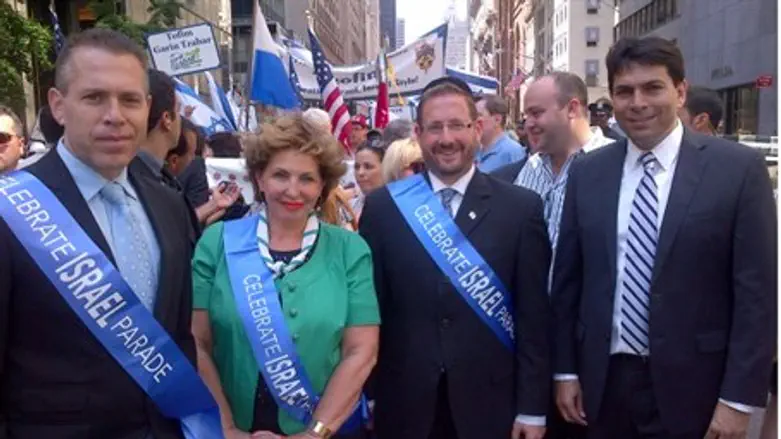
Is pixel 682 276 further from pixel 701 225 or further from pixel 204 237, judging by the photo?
pixel 204 237

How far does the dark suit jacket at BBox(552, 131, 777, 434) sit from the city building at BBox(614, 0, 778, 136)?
80.3ft

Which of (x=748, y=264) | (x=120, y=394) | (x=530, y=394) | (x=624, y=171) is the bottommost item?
(x=530, y=394)

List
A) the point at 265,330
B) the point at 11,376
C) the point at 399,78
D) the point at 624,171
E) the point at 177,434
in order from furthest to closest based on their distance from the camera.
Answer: the point at 399,78, the point at 624,171, the point at 265,330, the point at 177,434, the point at 11,376

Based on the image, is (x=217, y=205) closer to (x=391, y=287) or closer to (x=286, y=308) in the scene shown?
(x=391, y=287)

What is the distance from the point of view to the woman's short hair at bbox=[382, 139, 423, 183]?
4.90 m

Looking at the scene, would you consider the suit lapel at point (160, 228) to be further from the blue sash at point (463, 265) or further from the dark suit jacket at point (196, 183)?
the dark suit jacket at point (196, 183)

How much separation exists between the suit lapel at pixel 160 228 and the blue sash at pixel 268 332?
1.10ft

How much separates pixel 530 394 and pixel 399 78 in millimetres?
9765

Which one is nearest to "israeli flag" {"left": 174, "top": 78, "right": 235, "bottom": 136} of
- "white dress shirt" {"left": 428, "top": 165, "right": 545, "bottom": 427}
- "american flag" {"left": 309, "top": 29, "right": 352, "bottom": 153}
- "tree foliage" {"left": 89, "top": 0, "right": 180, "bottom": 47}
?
"american flag" {"left": 309, "top": 29, "right": 352, "bottom": 153}

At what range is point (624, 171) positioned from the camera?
10.3ft

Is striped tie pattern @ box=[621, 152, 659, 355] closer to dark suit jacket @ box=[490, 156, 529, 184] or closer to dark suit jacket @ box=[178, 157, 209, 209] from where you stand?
dark suit jacket @ box=[490, 156, 529, 184]

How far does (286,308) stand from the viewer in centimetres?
281

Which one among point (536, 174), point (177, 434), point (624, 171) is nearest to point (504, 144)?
point (536, 174)

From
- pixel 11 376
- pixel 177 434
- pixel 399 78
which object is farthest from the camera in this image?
pixel 399 78
